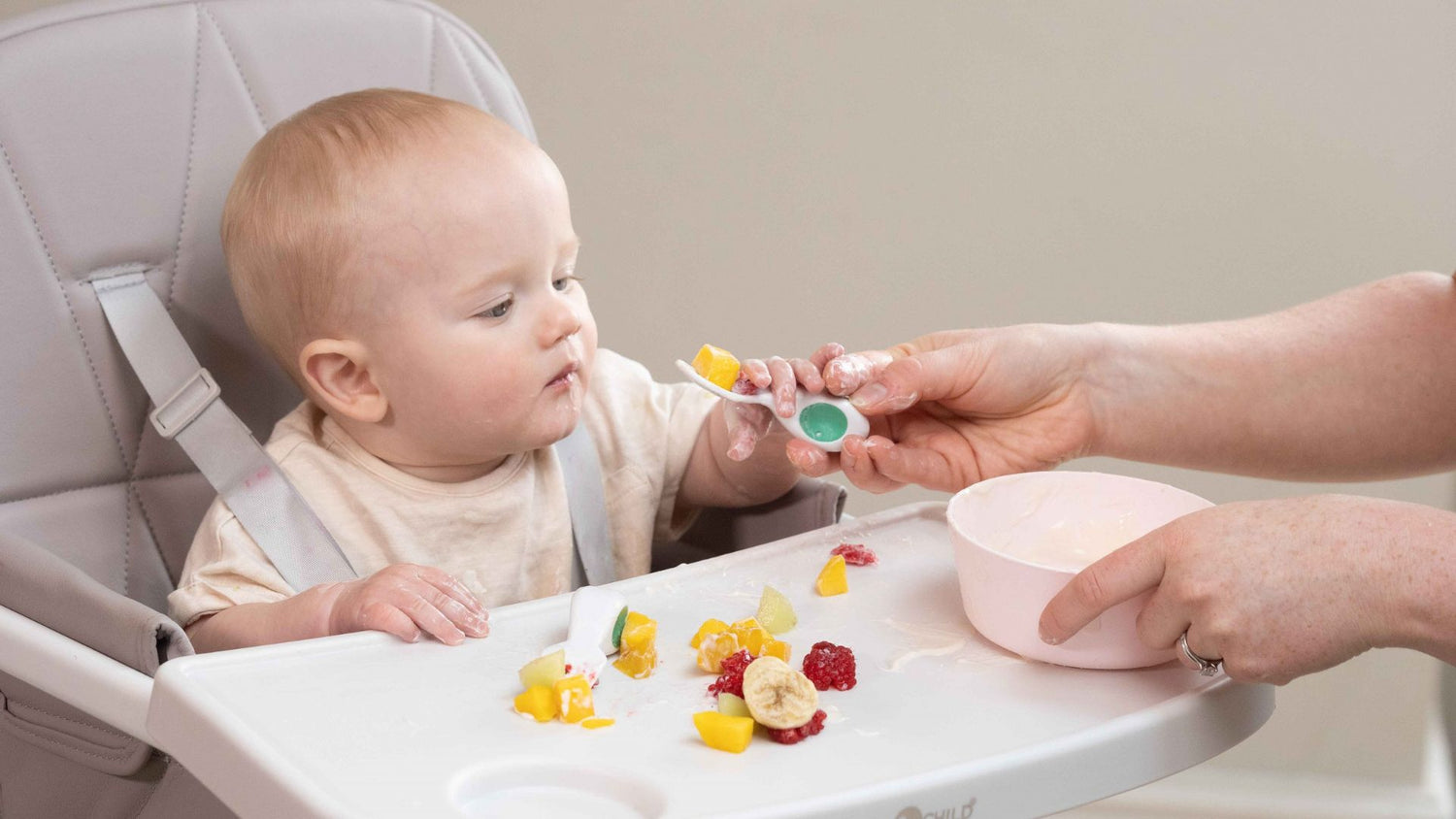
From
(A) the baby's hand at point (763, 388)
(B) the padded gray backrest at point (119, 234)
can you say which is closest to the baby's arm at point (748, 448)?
(A) the baby's hand at point (763, 388)

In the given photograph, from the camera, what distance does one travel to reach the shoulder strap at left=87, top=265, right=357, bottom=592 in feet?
3.24

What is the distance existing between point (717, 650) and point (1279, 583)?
32 cm

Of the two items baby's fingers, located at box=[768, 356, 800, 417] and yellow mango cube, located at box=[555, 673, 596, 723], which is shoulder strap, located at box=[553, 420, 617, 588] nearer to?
baby's fingers, located at box=[768, 356, 800, 417]

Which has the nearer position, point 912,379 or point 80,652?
point 80,652

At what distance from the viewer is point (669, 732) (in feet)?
2.35

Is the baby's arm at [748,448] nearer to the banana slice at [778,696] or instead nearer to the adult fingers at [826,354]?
the adult fingers at [826,354]

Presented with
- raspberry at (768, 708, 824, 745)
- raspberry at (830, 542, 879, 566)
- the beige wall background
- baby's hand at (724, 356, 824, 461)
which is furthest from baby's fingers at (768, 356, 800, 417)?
the beige wall background

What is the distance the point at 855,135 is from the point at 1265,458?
84 cm

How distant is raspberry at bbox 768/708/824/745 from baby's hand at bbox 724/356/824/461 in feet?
0.99

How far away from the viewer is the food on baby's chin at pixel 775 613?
0.84 meters

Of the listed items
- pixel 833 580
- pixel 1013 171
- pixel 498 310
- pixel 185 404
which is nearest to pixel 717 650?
pixel 833 580

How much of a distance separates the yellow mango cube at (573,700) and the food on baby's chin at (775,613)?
0.15m

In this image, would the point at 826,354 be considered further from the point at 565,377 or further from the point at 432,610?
the point at 432,610

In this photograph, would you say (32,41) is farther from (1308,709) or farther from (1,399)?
(1308,709)
